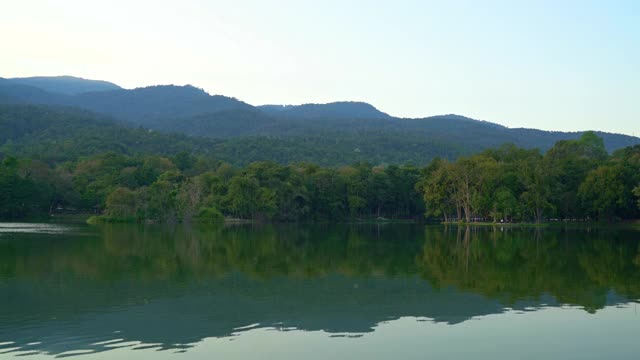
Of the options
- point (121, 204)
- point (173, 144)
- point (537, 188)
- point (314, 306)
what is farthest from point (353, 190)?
point (173, 144)

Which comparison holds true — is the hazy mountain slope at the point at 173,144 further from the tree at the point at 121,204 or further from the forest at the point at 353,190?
the tree at the point at 121,204

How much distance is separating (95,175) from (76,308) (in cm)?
8123

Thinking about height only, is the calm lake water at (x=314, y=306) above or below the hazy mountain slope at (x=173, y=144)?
below

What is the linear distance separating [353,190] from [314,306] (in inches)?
2795

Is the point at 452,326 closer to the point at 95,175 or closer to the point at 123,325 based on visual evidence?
the point at 123,325

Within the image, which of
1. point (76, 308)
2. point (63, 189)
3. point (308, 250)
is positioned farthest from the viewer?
point (63, 189)

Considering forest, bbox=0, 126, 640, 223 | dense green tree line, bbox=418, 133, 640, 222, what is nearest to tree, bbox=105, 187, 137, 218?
forest, bbox=0, 126, 640, 223

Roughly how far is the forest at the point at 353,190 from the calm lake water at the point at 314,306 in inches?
1683

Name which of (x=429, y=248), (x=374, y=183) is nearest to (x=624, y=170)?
(x=374, y=183)

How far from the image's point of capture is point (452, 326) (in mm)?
14062

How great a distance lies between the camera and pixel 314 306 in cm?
1623

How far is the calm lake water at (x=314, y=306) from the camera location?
39.6ft

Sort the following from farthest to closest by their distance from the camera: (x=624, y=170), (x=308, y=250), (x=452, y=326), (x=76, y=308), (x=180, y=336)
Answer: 1. (x=624, y=170)
2. (x=308, y=250)
3. (x=76, y=308)
4. (x=452, y=326)
5. (x=180, y=336)

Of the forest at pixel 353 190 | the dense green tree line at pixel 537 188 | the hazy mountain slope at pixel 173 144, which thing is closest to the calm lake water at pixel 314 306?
the dense green tree line at pixel 537 188
